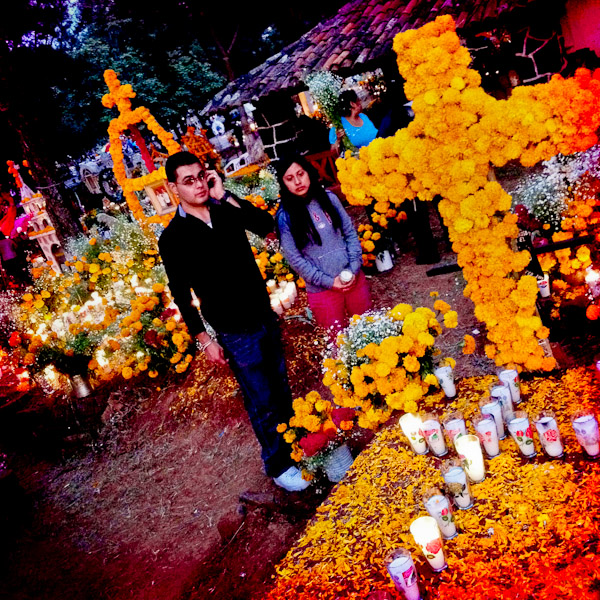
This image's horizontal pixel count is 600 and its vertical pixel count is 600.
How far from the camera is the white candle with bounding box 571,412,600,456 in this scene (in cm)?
212

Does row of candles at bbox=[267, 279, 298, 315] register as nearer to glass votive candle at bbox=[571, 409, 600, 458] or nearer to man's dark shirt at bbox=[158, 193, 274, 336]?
man's dark shirt at bbox=[158, 193, 274, 336]

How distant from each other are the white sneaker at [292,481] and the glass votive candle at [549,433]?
196cm

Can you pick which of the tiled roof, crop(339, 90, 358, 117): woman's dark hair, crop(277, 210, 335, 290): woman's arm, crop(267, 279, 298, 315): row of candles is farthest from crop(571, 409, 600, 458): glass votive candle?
the tiled roof

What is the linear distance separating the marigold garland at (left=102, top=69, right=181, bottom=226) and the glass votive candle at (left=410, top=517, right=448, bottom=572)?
6155mm

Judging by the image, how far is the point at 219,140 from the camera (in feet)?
76.9

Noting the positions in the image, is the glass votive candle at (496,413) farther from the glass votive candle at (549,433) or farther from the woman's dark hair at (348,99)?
the woman's dark hair at (348,99)

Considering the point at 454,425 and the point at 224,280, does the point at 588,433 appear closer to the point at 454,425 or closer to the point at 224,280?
the point at 454,425

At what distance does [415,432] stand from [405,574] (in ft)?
3.04

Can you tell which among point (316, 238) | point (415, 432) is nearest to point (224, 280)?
point (316, 238)

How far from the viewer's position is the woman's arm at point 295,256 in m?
3.80

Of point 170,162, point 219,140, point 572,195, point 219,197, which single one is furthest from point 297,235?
point 219,140

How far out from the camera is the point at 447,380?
3.04 meters

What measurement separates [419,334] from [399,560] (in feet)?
4.71

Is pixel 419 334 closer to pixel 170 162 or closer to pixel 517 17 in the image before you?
pixel 170 162
